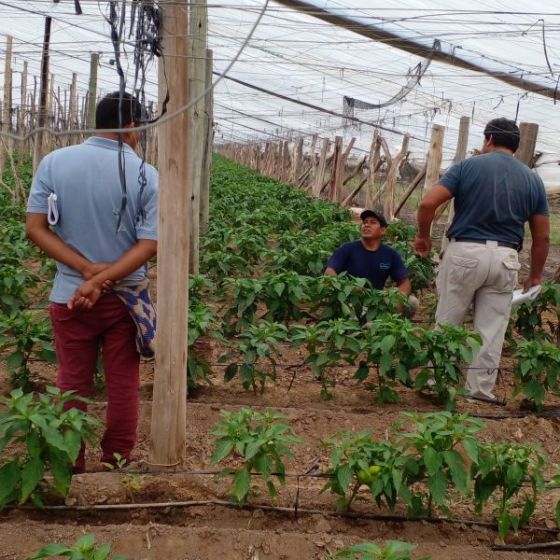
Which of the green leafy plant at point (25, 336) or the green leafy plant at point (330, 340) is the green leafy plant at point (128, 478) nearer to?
the green leafy plant at point (25, 336)

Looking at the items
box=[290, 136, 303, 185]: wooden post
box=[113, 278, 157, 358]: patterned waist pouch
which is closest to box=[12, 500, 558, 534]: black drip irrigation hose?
box=[113, 278, 157, 358]: patterned waist pouch

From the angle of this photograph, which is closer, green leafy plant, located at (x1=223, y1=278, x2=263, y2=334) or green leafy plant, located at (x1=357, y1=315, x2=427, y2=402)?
green leafy plant, located at (x1=357, y1=315, x2=427, y2=402)

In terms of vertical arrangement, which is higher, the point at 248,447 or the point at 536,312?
the point at 248,447

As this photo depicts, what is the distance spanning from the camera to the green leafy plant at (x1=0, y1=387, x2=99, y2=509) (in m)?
2.89

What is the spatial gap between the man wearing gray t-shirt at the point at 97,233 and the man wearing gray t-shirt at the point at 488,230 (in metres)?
2.20

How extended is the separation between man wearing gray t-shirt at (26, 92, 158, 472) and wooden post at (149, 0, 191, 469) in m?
0.14

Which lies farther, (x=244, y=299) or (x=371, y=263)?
(x=371, y=263)

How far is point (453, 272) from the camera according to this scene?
5.08 metres

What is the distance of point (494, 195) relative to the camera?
4.94 meters

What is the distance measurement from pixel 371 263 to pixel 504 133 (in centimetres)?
157

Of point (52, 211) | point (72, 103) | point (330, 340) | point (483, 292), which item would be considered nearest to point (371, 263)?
point (483, 292)

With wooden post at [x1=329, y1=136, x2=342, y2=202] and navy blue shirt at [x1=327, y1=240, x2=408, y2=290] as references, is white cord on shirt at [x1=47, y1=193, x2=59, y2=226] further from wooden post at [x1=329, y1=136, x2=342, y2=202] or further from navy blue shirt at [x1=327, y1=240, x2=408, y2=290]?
wooden post at [x1=329, y1=136, x2=342, y2=202]

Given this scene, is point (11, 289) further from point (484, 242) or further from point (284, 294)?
point (484, 242)

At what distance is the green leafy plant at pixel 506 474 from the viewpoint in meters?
3.03
